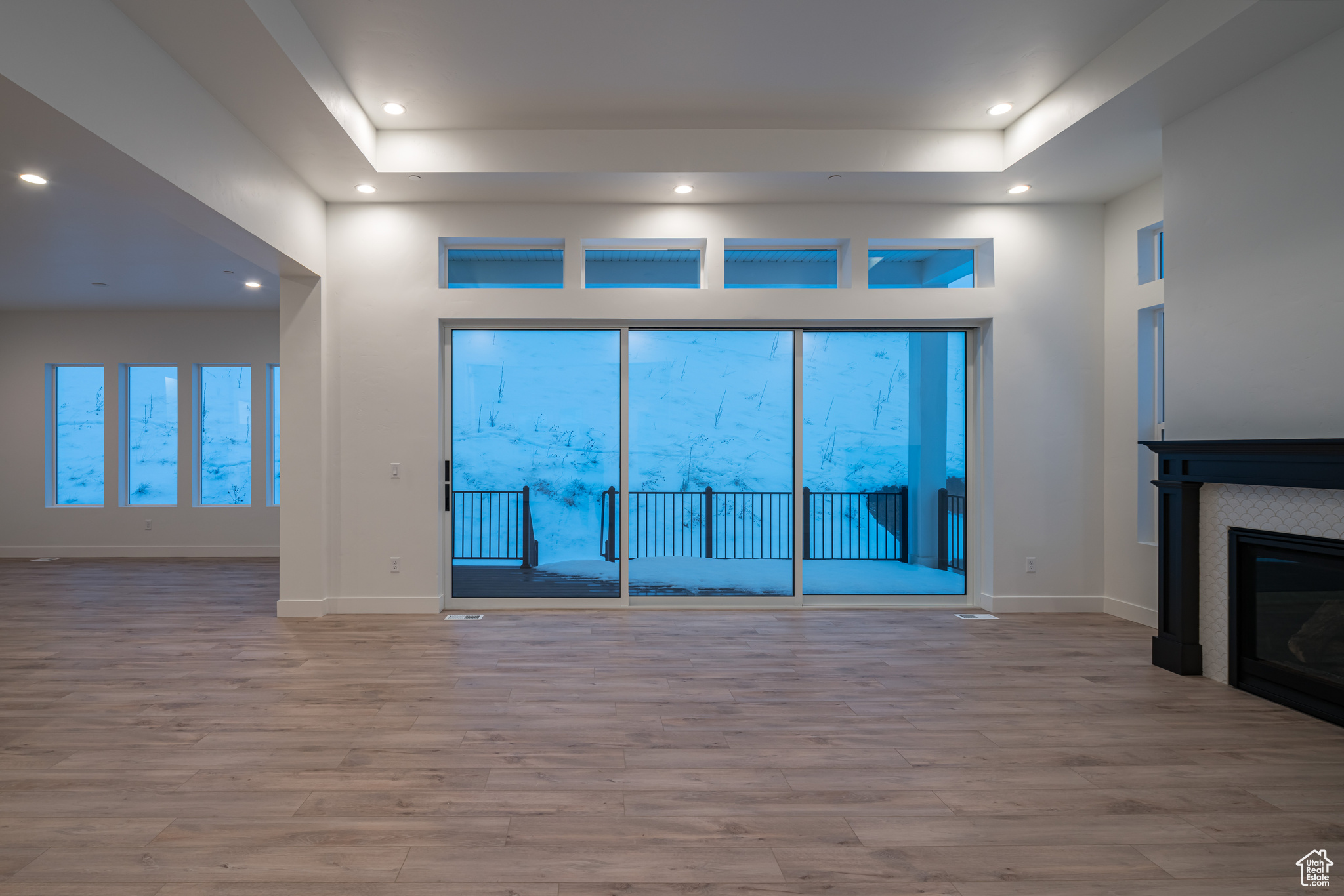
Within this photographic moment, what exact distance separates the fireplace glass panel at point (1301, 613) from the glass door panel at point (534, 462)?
3934 millimetres

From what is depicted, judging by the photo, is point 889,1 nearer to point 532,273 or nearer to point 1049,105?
point 1049,105

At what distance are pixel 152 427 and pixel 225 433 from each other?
91 cm

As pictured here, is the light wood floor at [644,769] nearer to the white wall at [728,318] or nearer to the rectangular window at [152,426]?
the white wall at [728,318]

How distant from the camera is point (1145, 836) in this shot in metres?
2.19

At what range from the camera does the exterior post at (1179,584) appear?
3803 millimetres

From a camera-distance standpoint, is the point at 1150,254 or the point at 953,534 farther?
the point at 953,534

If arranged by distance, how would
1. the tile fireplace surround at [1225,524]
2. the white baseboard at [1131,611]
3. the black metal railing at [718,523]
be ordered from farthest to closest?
the black metal railing at [718,523] < the white baseboard at [1131,611] < the tile fireplace surround at [1225,524]

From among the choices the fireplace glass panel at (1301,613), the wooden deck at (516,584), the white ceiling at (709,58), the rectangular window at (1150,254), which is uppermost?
the white ceiling at (709,58)

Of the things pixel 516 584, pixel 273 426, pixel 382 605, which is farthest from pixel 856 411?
pixel 273 426

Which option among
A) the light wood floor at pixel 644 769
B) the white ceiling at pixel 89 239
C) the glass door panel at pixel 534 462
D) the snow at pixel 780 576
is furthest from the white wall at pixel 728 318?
the white ceiling at pixel 89 239

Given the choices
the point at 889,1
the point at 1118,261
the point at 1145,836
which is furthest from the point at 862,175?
the point at 1145,836

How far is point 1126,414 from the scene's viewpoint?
507cm

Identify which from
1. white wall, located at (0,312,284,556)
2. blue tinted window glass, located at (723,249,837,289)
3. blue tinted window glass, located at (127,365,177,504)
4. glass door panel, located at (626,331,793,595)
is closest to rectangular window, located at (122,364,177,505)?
blue tinted window glass, located at (127,365,177,504)

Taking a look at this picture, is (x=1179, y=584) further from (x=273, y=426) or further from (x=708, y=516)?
(x=273, y=426)
